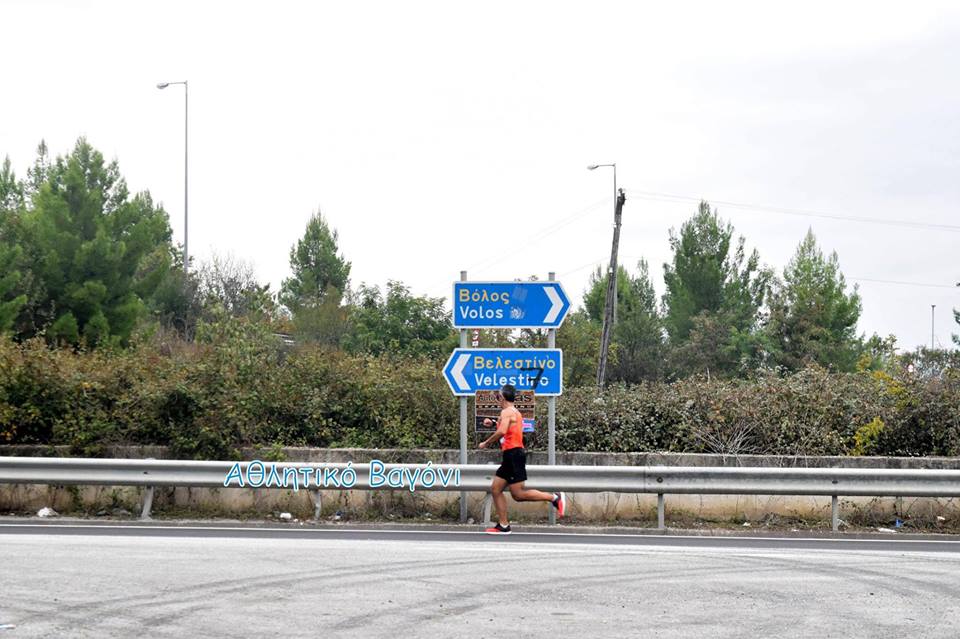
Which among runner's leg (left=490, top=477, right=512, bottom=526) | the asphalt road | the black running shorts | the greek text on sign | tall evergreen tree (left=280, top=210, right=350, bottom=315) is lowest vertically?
the asphalt road

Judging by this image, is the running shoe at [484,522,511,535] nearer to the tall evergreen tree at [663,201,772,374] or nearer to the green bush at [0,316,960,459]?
the green bush at [0,316,960,459]

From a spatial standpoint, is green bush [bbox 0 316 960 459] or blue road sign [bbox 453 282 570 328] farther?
green bush [bbox 0 316 960 459]

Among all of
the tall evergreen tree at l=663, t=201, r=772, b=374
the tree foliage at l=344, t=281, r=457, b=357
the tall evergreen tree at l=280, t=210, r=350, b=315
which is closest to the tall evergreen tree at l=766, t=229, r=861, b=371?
the tall evergreen tree at l=663, t=201, r=772, b=374

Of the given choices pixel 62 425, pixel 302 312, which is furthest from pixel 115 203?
pixel 62 425

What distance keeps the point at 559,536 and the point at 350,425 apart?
4644mm

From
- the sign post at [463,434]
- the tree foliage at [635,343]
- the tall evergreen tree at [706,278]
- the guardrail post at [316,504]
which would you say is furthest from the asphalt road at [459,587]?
the tall evergreen tree at [706,278]

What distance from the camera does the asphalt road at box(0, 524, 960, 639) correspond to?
7562mm

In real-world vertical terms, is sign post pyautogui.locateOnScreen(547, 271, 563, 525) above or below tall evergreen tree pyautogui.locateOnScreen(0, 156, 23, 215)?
below

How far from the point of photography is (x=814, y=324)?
188 feet

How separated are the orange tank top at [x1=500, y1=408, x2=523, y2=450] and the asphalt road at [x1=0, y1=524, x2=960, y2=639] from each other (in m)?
1.27

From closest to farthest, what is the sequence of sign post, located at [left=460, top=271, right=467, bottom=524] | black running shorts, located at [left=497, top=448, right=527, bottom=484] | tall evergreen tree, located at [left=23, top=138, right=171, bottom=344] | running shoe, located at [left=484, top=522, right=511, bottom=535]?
black running shorts, located at [left=497, top=448, right=527, bottom=484], running shoe, located at [left=484, top=522, right=511, bottom=535], sign post, located at [left=460, top=271, right=467, bottom=524], tall evergreen tree, located at [left=23, top=138, right=171, bottom=344]

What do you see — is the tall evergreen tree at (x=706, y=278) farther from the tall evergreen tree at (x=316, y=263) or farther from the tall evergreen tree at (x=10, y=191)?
the tall evergreen tree at (x=10, y=191)

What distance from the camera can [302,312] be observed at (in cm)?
6041

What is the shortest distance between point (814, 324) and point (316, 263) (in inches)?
1325
